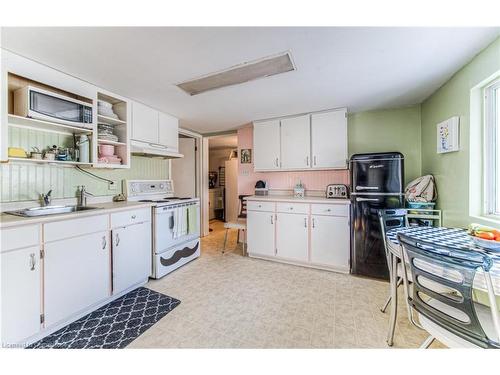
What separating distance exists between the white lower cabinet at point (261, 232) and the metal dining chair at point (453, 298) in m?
1.96

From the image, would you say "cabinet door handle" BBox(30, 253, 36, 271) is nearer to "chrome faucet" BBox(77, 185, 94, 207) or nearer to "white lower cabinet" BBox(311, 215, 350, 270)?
"chrome faucet" BBox(77, 185, 94, 207)

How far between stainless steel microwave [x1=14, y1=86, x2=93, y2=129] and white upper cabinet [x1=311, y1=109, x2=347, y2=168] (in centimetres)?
269

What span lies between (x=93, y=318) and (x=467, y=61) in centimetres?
382

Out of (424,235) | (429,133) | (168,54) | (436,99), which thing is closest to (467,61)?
(436,99)

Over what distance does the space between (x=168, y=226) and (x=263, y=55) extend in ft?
6.99

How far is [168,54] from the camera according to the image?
61.6 inches

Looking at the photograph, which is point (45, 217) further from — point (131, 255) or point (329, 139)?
point (329, 139)

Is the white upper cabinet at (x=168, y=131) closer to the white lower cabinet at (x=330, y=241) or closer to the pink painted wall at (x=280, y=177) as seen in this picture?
the pink painted wall at (x=280, y=177)

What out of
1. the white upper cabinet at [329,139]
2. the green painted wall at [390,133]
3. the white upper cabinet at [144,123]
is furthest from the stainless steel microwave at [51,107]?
the green painted wall at [390,133]

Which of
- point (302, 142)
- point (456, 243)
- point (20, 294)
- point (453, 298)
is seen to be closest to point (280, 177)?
point (302, 142)

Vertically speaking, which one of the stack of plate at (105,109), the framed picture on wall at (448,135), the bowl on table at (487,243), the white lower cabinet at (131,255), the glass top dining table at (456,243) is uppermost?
the stack of plate at (105,109)

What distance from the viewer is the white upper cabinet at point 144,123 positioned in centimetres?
253

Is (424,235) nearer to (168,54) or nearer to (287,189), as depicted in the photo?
(287,189)

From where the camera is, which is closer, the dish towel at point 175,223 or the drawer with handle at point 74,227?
the drawer with handle at point 74,227
